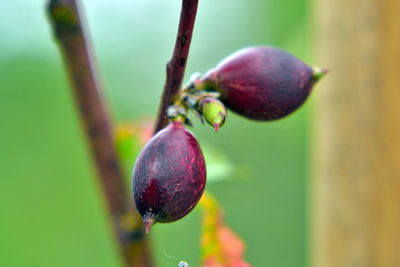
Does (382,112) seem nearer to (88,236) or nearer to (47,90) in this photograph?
(88,236)

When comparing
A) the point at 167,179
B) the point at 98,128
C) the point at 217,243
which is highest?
the point at 167,179

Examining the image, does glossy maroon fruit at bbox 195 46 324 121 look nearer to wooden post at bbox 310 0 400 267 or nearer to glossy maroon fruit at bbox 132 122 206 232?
glossy maroon fruit at bbox 132 122 206 232

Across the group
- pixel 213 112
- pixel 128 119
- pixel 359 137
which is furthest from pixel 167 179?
pixel 128 119

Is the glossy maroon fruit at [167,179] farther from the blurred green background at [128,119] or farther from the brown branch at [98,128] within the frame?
the blurred green background at [128,119]

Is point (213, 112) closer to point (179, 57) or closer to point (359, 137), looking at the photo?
point (179, 57)

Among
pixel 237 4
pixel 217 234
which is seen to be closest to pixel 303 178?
pixel 237 4

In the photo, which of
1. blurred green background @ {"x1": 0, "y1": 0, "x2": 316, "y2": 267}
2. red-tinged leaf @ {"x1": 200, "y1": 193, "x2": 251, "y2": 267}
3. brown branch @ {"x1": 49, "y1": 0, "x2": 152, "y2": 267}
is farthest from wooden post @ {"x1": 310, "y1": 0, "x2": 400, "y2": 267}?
blurred green background @ {"x1": 0, "y1": 0, "x2": 316, "y2": 267}
